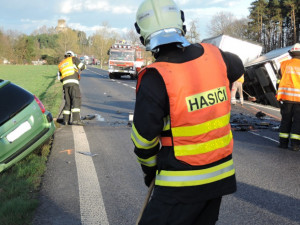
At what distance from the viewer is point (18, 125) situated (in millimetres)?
5387

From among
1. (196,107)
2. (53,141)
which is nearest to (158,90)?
(196,107)

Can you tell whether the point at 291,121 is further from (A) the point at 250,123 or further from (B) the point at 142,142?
(B) the point at 142,142

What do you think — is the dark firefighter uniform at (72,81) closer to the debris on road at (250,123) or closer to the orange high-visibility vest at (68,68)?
Result: the orange high-visibility vest at (68,68)

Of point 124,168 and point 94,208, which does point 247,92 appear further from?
point 94,208

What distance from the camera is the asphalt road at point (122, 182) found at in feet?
11.9

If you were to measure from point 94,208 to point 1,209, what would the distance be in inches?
37.4

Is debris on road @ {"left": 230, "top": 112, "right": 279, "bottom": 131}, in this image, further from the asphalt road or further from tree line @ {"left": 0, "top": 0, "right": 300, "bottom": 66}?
tree line @ {"left": 0, "top": 0, "right": 300, "bottom": 66}

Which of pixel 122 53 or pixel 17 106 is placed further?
pixel 122 53

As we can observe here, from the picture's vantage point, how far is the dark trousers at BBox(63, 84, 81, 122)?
8727mm

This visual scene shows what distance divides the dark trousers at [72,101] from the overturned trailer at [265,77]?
7497mm

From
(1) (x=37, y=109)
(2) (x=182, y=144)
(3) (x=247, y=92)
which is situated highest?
(2) (x=182, y=144)

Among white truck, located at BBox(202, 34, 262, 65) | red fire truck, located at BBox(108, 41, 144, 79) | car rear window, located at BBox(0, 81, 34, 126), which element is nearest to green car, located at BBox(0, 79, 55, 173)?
car rear window, located at BBox(0, 81, 34, 126)

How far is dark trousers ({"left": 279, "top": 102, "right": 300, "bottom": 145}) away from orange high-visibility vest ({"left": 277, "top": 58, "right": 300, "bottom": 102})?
0.46 ft

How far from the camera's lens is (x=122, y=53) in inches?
1192
